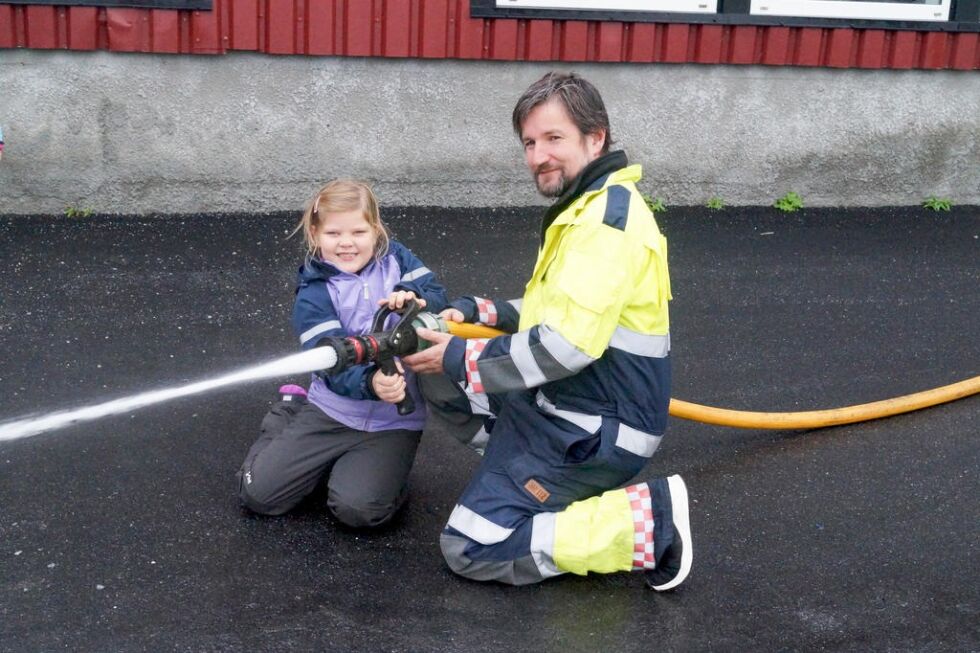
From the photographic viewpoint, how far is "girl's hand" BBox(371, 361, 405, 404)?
13.6ft

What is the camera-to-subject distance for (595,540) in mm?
4023

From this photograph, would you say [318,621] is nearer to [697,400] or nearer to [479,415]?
[479,415]

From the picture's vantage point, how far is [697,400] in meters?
5.84

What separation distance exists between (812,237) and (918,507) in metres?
4.19

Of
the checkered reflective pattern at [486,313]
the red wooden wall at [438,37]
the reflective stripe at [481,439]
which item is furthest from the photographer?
the red wooden wall at [438,37]

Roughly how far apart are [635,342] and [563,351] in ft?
1.08

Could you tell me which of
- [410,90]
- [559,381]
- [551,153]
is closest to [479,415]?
[559,381]

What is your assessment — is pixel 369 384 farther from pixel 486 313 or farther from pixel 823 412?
pixel 823 412

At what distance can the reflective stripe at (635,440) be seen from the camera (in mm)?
4090

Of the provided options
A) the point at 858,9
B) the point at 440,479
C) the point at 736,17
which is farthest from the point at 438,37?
the point at 440,479

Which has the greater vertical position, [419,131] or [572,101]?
[572,101]

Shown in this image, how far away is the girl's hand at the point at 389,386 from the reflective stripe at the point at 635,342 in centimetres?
73

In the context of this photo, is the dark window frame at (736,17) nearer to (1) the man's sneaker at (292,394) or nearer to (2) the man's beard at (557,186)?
(1) the man's sneaker at (292,394)

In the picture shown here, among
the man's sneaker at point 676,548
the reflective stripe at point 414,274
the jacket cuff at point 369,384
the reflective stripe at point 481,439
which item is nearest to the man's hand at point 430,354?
the jacket cuff at point 369,384
